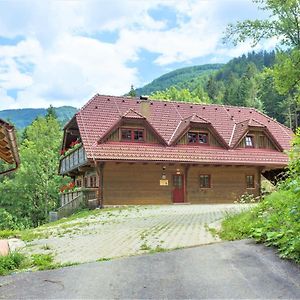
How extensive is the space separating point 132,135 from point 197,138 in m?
4.68

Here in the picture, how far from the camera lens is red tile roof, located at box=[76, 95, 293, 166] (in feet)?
83.3

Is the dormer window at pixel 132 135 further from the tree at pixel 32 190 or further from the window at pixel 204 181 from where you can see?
the tree at pixel 32 190

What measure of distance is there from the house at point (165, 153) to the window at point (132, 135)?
6 cm

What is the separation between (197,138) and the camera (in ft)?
93.6

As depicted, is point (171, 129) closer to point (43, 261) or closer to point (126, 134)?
point (126, 134)

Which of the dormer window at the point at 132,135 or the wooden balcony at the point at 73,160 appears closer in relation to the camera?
the wooden balcony at the point at 73,160

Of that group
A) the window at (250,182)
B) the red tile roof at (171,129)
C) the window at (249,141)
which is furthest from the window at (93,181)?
the window at (249,141)

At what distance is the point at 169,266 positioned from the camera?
23.4ft

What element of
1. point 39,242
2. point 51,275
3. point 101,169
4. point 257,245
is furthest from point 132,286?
point 101,169

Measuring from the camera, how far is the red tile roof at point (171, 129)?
25.4 meters

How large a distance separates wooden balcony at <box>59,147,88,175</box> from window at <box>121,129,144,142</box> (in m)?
2.67

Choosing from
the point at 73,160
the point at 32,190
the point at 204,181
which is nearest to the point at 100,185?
the point at 73,160

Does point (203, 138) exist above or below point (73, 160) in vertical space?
above

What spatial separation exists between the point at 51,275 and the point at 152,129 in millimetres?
20256
